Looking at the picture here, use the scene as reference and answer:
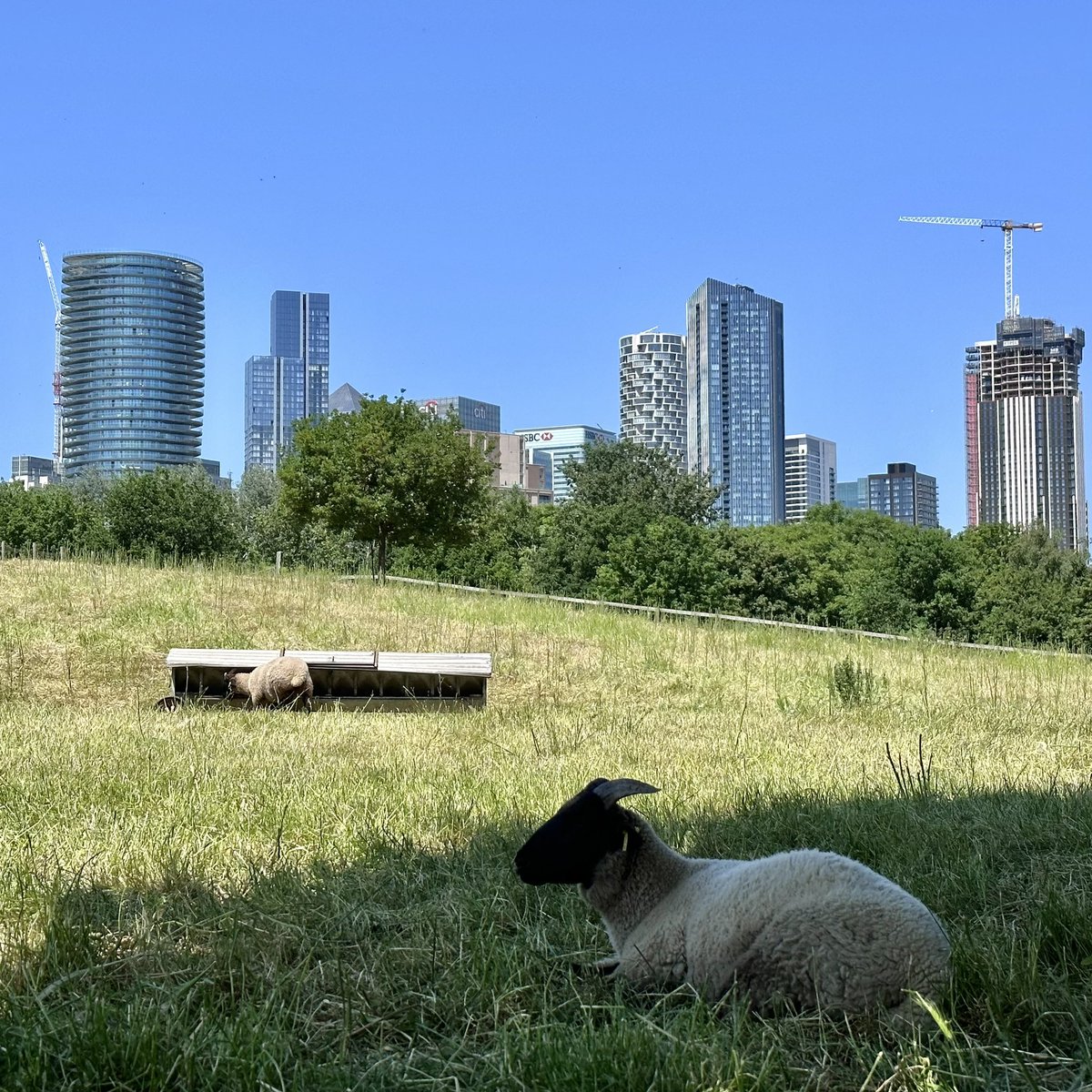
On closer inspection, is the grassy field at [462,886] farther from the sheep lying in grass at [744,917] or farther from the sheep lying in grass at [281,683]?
the sheep lying in grass at [281,683]

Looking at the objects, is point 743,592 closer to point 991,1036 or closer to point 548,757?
point 548,757

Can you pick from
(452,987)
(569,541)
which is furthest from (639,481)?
(452,987)

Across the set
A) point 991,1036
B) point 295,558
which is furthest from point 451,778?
point 295,558

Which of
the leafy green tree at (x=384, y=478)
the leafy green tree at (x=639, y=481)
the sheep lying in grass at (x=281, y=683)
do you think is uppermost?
the leafy green tree at (x=639, y=481)

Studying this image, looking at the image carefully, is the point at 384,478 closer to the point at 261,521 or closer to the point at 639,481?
the point at 639,481

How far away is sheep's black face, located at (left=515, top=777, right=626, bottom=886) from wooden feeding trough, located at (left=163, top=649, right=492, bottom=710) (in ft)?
24.9

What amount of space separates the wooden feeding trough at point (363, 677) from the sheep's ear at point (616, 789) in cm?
775

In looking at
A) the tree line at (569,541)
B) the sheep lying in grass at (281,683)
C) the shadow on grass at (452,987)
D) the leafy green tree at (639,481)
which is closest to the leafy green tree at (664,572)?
the tree line at (569,541)

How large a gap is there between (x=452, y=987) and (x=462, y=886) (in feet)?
3.76

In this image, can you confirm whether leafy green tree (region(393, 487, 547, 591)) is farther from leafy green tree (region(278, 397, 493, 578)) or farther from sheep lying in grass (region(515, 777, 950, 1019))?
sheep lying in grass (region(515, 777, 950, 1019))

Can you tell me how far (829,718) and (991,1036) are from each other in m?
7.83

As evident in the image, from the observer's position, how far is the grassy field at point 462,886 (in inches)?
107

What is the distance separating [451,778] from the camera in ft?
22.2

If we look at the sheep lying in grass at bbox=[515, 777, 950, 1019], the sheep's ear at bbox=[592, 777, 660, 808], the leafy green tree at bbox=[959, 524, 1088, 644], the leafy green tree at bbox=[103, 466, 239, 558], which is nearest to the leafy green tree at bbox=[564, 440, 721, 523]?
the leafy green tree at bbox=[959, 524, 1088, 644]
